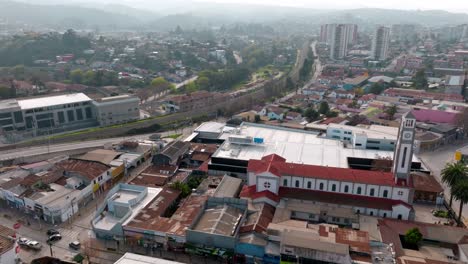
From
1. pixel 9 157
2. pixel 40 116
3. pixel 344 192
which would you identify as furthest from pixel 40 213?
pixel 40 116

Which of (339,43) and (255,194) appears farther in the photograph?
(339,43)

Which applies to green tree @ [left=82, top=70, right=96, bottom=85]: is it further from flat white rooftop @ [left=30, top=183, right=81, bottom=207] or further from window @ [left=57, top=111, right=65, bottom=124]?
flat white rooftop @ [left=30, top=183, right=81, bottom=207]

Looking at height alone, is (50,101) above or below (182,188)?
above

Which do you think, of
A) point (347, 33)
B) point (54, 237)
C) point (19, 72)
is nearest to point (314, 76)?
point (347, 33)

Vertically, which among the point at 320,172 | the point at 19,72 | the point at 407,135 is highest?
the point at 407,135

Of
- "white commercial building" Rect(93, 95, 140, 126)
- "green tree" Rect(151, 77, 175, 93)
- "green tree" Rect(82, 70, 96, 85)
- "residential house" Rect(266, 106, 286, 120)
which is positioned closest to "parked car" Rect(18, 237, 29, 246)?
"white commercial building" Rect(93, 95, 140, 126)

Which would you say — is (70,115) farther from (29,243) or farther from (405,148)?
(405,148)

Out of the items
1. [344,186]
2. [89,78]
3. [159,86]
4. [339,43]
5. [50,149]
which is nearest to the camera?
[344,186]
